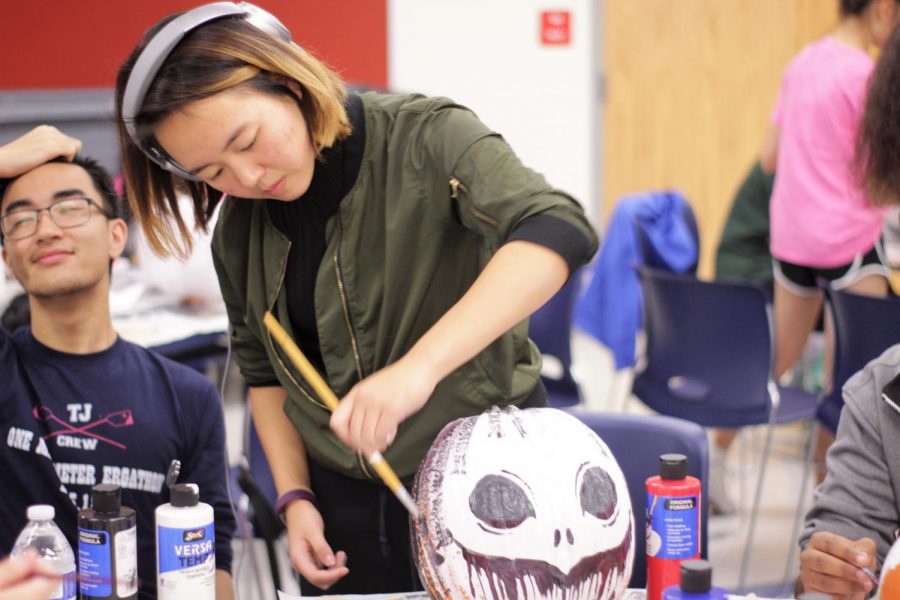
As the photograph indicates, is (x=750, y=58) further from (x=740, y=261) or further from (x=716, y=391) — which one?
(x=716, y=391)

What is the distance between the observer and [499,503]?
1189mm

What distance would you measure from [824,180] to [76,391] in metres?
2.11

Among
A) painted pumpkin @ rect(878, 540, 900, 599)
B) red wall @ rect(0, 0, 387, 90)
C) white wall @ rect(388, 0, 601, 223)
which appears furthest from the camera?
white wall @ rect(388, 0, 601, 223)

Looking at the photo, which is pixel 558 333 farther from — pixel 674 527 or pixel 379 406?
pixel 379 406

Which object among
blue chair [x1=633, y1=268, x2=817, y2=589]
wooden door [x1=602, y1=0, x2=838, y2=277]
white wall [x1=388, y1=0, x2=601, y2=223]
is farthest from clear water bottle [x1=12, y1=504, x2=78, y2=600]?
wooden door [x1=602, y1=0, x2=838, y2=277]

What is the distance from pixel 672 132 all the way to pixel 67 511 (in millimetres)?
5360

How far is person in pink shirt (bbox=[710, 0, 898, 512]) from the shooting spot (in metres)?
3.00

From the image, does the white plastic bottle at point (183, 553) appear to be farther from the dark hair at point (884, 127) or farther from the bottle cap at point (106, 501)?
the dark hair at point (884, 127)

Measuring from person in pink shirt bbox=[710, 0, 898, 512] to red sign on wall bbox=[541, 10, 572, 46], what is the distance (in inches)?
121

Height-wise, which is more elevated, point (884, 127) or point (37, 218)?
point (884, 127)

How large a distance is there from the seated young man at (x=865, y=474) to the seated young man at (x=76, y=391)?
832mm

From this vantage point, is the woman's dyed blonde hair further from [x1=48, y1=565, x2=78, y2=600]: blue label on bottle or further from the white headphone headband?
[x1=48, y1=565, x2=78, y2=600]: blue label on bottle

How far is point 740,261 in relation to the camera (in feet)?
13.0

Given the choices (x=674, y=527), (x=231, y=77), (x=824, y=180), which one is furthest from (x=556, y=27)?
(x=674, y=527)
